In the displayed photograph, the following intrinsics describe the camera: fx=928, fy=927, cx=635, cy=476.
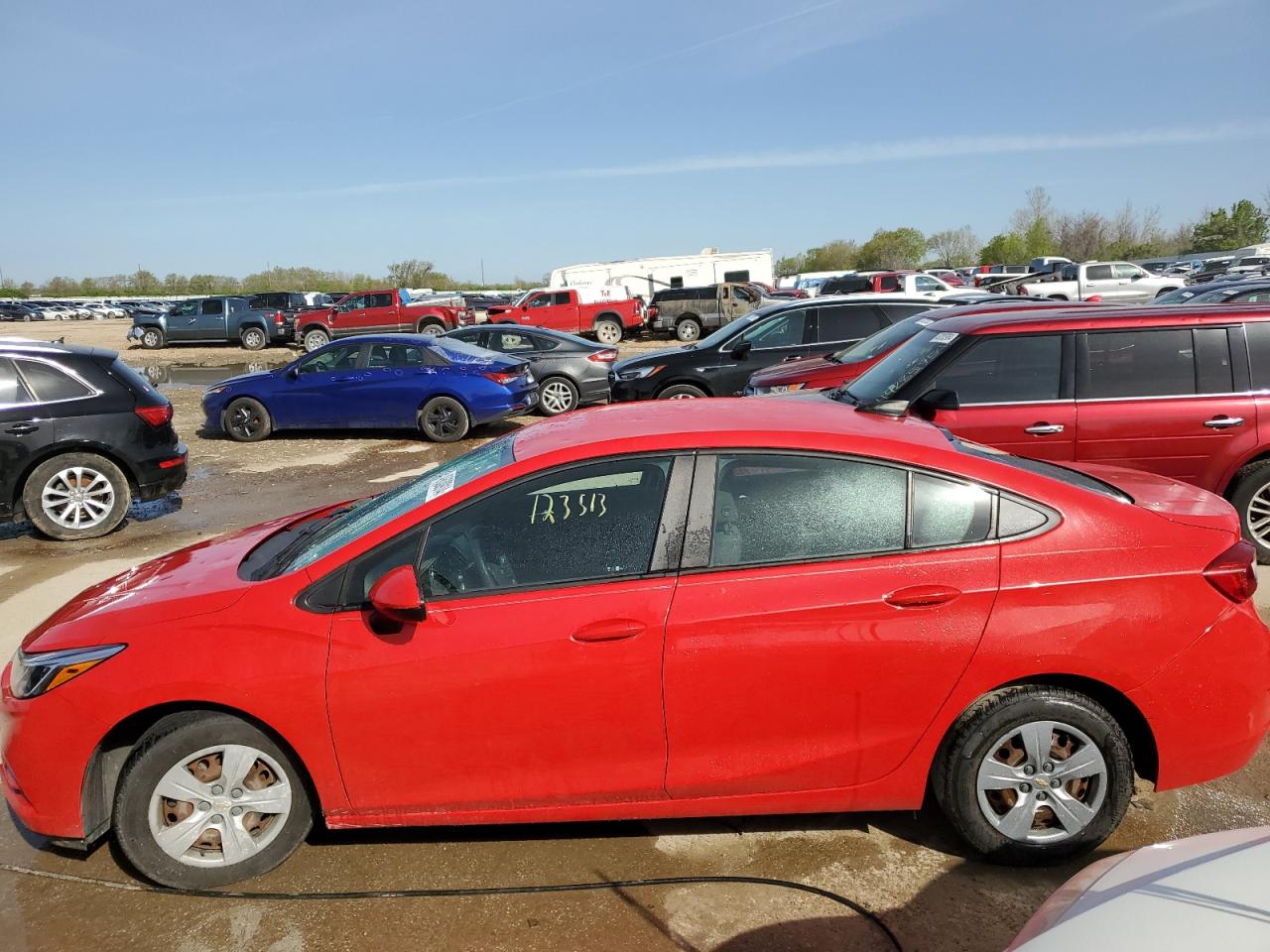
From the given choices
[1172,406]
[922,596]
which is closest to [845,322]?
[1172,406]

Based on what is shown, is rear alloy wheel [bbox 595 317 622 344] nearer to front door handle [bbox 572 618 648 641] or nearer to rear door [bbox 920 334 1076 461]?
rear door [bbox 920 334 1076 461]

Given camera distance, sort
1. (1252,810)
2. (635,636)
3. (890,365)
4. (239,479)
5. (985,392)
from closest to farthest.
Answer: (635,636), (1252,810), (985,392), (890,365), (239,479)

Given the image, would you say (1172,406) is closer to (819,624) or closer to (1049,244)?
(819,624)

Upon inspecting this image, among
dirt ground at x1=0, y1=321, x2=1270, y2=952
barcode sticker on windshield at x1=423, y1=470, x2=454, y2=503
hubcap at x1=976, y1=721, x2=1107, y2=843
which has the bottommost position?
dirt ground at x1=0, y1=321, x2=1270, y2=952

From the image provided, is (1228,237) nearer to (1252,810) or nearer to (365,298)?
(365,298)

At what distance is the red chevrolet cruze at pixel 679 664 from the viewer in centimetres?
306

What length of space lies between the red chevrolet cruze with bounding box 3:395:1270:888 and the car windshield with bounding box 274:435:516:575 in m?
0.06

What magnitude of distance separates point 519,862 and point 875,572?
1662mm

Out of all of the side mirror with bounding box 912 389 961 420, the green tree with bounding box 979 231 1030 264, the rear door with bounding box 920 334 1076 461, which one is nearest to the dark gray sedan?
the rear door with bounding box 920 334 1076 461

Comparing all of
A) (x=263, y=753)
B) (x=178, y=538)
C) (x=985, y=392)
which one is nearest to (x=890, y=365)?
(x=985, y=392)

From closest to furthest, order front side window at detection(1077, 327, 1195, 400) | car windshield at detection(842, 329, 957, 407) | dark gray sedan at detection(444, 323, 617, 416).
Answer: front side window at detection(1077, 327, 1195, 400)
car windshield at detection(842, 329, 957, 407)
dark gray sedan at detection(444, 323, 617, 416)

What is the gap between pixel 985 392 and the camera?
6371 mm

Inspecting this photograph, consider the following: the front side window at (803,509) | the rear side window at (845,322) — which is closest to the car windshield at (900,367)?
the front side window at (803,509)

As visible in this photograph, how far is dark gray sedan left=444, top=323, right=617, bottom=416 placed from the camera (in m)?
14.5
